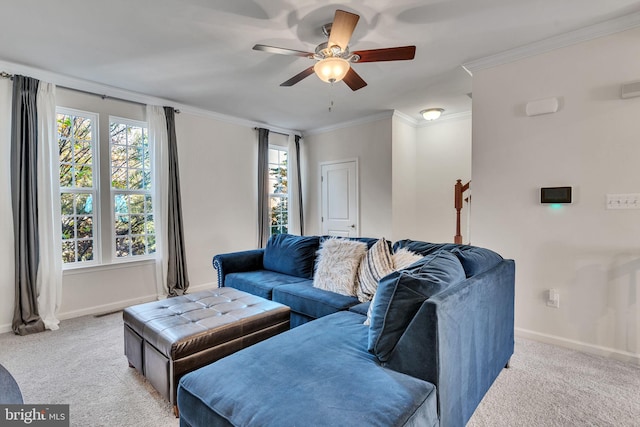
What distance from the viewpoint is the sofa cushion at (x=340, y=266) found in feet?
8.54

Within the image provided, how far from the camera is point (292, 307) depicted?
8.66 ft

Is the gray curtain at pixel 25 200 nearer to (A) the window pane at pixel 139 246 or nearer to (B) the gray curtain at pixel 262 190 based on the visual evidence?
(A) the window pane at pixel 139 246

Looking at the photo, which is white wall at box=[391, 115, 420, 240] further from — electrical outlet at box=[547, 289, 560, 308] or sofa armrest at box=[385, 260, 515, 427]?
sofa armrest at box=[385, 260, 515, 427]

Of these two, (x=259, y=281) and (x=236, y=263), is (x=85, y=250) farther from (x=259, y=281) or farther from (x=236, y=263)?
(x=259, y=281)

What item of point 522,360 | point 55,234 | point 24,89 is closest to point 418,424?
point 522,360

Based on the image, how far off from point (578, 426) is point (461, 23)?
2741mm

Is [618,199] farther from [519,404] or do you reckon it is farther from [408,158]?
[408,158]

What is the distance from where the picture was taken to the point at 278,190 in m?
5.60

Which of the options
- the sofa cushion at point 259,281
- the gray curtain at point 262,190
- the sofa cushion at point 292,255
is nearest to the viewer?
the sofa cushion at point 259,281

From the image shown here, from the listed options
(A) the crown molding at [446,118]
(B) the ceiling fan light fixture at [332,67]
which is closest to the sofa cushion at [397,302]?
(B) the ceiling fan light fixture at [332,67]

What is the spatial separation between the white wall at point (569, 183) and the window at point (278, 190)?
3.41 m

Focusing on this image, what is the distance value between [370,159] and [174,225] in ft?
9.88

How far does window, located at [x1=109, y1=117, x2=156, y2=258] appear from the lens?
3760 mm

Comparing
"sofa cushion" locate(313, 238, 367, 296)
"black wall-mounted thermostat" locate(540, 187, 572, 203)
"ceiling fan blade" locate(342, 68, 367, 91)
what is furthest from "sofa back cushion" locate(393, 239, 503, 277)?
"ceiling fan blade" locate(342, 68, 367, 91)
